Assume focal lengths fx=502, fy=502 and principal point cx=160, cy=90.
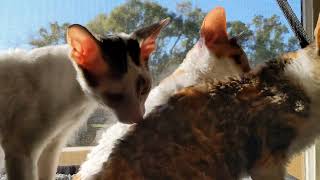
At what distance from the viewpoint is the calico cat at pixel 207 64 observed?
782 mm

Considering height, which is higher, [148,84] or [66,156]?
[148,84]

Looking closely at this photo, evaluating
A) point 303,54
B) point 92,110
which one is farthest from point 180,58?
point 303,54

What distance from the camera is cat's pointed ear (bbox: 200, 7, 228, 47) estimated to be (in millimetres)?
835

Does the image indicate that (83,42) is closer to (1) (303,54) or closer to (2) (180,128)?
(2) (180,128)

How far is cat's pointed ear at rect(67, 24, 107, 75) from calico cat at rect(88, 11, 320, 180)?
12cm

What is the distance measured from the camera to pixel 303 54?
75 cm

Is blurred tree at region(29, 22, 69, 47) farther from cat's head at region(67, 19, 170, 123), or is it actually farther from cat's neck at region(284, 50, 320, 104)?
cat's neck at region(284, 50, 320, 104)

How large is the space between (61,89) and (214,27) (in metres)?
0.29

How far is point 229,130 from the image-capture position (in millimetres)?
713

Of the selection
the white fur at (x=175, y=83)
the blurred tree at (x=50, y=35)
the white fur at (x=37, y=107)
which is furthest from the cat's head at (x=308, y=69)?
the blurred tree at (x=50, y=35)

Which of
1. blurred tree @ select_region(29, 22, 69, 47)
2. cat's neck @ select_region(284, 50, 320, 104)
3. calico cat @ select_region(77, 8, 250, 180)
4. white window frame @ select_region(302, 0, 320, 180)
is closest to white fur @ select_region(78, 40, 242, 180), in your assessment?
calico cat @ select_region(77, 8, 250, 180)

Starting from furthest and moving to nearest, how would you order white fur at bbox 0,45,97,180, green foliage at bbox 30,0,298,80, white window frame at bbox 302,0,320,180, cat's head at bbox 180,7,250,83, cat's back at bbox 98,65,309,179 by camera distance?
white window frame at bbox 302,0,320,180 < green foliage at bbox 30,0,298,80 < cat's head at bbox 180,7,250,83 < white fur at bbox 0,45,97,180 < cat's back at bbox 98,65,309,179

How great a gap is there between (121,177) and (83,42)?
0.20m

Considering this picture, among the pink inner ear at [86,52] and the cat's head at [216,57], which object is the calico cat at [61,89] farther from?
the cat's head at [216,57]
